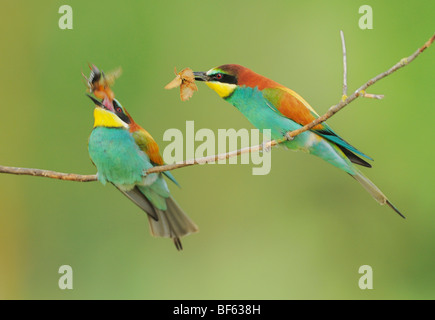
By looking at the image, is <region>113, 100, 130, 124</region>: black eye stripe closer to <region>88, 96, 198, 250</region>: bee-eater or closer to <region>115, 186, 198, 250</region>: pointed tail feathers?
<region>88, 96, 198, 250</region>: bee-eater

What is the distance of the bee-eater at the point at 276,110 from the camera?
1.88 meters

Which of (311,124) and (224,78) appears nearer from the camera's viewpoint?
(311,124)

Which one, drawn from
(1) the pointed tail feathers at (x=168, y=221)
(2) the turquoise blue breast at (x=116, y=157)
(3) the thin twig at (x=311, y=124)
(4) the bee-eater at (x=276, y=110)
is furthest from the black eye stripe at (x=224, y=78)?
(1) the pointed tail feathers at (x=168, y=221)

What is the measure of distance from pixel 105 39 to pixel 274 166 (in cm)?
133

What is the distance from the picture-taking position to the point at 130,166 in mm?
2016

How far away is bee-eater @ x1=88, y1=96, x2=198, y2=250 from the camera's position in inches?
78.5

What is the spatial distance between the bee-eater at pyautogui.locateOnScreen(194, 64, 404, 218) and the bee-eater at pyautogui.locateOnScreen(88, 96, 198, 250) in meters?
0.36

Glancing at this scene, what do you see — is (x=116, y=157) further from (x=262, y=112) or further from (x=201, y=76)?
(x=262, y=112)

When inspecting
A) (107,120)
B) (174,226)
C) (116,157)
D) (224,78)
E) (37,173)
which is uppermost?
(224,78)

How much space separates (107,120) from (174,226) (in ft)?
1.54

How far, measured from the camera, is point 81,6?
133 inches

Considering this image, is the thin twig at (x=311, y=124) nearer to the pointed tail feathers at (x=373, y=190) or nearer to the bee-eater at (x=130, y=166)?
the bee-eater at (x=130, y=166)

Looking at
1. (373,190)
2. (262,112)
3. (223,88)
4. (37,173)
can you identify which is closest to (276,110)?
(262,112)

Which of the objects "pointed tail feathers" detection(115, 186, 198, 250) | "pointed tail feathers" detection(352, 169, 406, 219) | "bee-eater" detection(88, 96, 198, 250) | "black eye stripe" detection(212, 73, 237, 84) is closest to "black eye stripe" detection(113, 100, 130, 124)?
"bee-eater" detection(88, 96, 198, 250)
